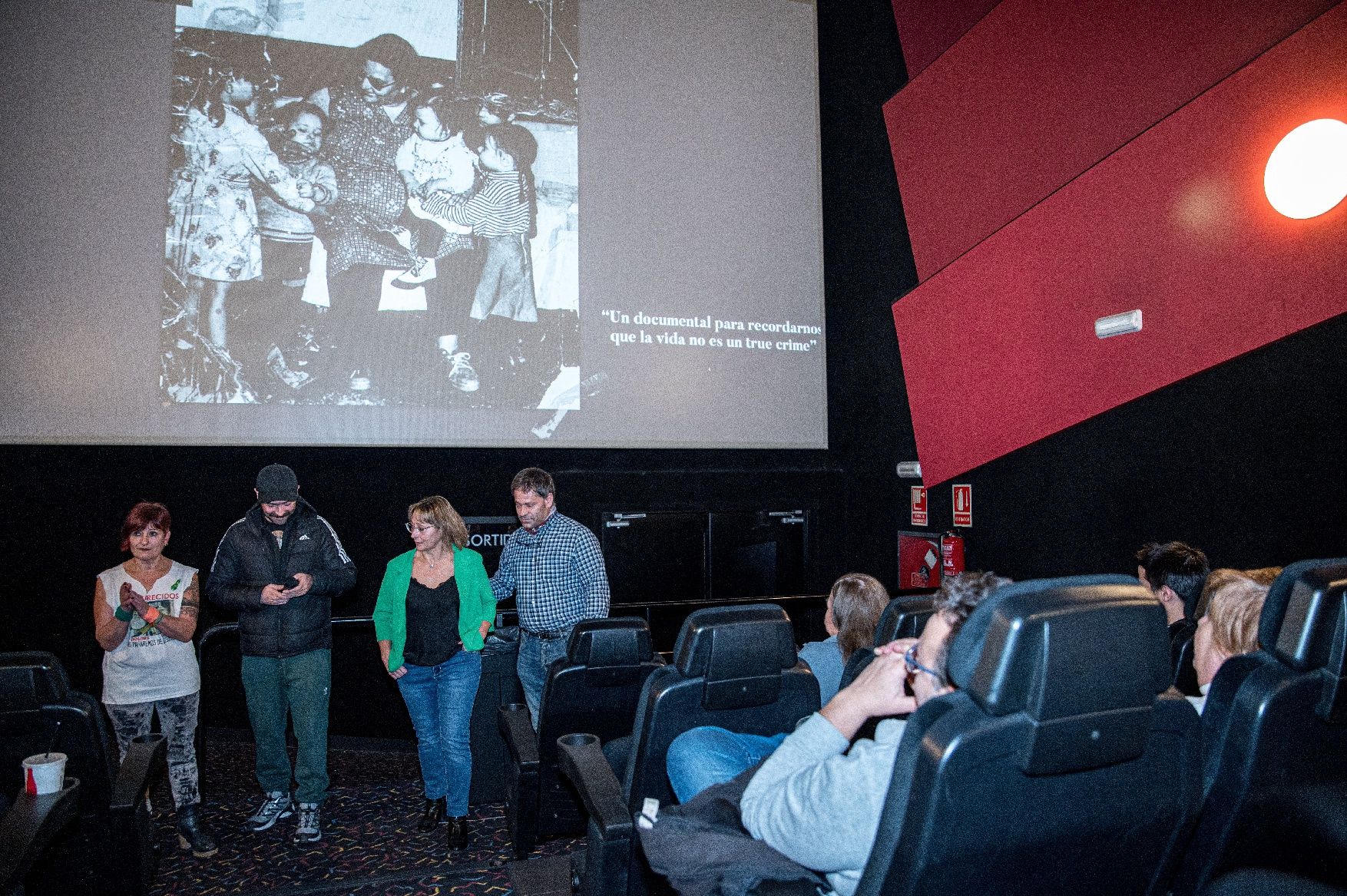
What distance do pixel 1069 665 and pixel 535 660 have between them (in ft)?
8.87

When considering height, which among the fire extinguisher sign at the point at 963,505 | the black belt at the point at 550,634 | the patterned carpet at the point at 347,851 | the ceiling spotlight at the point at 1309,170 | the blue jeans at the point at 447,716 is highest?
the ceiling spotlight at the point at 1309,170

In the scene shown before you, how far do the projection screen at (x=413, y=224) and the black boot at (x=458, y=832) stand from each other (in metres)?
1.96

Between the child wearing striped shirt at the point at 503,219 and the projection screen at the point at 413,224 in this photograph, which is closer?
the projection screen at the point at 413,224

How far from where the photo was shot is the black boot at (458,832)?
331cm

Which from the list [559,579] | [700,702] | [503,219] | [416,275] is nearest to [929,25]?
[503,219]

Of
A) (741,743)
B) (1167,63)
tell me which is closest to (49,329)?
(741,743)

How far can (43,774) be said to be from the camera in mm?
1924

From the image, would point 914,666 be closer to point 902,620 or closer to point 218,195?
point 902,620

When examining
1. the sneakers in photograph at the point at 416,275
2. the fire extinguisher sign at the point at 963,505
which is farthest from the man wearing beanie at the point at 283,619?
the fire extinguisher sign at the point at 963,505

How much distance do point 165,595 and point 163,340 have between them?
5.17ft

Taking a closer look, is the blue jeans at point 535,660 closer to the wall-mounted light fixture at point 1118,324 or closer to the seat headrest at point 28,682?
the seat headrest at point 28,682

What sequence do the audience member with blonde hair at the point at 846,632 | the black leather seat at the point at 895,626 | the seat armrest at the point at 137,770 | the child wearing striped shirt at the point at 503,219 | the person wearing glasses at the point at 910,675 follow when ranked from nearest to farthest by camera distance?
1. the person wearing glasses at the point at 910,675
2. the black leather seat at the point at 895,626
3. the seat armrest at the point at 137,770
4. the audience member with blonde hair at the point at 846,632
5. the child wearing striped shirt at the point at 503,219

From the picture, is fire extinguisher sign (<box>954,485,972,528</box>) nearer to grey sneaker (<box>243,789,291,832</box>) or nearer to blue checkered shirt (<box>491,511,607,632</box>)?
blue checkered shirt (<box>491,511,607,632</box>)

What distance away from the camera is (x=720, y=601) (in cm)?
446
